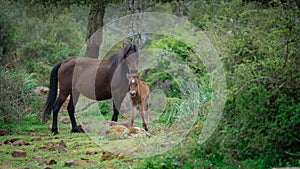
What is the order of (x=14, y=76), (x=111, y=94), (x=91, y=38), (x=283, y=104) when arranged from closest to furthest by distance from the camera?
(x=283, y=104)
(x=111, y=94)
(x=14, y=76)
(x=91, y=38)

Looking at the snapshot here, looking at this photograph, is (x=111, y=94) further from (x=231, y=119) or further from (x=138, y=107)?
(x=231, y=119)

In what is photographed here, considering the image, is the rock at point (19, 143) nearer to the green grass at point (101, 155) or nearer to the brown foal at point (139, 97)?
the green grass at point (101, 155)

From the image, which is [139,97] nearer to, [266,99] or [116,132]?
[116,132]

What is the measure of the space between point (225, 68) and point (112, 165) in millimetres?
2221

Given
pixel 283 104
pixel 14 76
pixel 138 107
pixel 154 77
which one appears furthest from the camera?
pixel 154 77

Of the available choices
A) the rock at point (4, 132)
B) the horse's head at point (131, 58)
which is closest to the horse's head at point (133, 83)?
the horse's head at point (131, 58)

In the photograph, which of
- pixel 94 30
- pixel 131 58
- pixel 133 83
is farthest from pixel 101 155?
pixel 94 30

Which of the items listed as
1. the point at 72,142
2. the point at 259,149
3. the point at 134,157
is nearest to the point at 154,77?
the point at 72,142

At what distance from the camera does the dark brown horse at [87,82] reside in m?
11.3

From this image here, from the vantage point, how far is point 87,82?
11.8m

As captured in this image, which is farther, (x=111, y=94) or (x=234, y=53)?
(x=111, y=94)

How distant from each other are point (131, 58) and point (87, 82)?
1912mm

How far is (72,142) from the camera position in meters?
9.96

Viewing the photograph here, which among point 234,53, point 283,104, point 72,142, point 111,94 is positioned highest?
point 234,53
